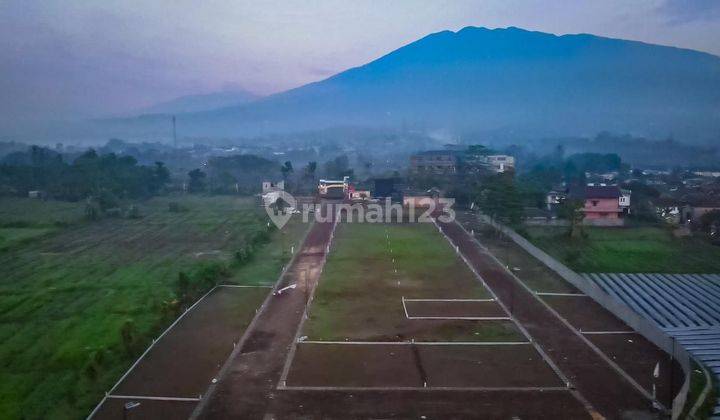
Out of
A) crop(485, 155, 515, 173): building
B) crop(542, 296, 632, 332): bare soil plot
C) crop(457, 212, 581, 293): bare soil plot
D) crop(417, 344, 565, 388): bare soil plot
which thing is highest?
crop(485, 155, 515, 173): building

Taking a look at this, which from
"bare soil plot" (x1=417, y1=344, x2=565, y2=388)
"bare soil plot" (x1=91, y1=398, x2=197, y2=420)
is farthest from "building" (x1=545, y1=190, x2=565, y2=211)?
"bare soil plot" (x1=91, y1=398, x2=197, y2=420)

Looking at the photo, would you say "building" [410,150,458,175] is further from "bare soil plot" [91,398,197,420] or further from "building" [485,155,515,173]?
"bare soil plot" [91,398,197,420]

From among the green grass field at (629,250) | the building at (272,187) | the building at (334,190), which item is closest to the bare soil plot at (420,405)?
the green grass field at (629,250)

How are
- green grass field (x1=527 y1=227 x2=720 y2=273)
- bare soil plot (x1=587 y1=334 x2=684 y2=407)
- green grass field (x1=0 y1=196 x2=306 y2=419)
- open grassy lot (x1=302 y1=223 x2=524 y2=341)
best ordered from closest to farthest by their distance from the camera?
bare soil plot (x1=587 y1=334 x2=684 y2=407) → green grass field (x1=0 y1=196 x2=306 y2=419) → open grassy lot (x1=302 y1=223 x2=524 y2=341) → green grass field (x1=527 y1=227 x2=720 y2=273)

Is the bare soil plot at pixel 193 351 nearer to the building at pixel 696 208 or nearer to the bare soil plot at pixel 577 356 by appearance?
the bare soil plot at pixel 577 356

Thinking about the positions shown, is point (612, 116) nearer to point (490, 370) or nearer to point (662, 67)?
point (662, 67)
